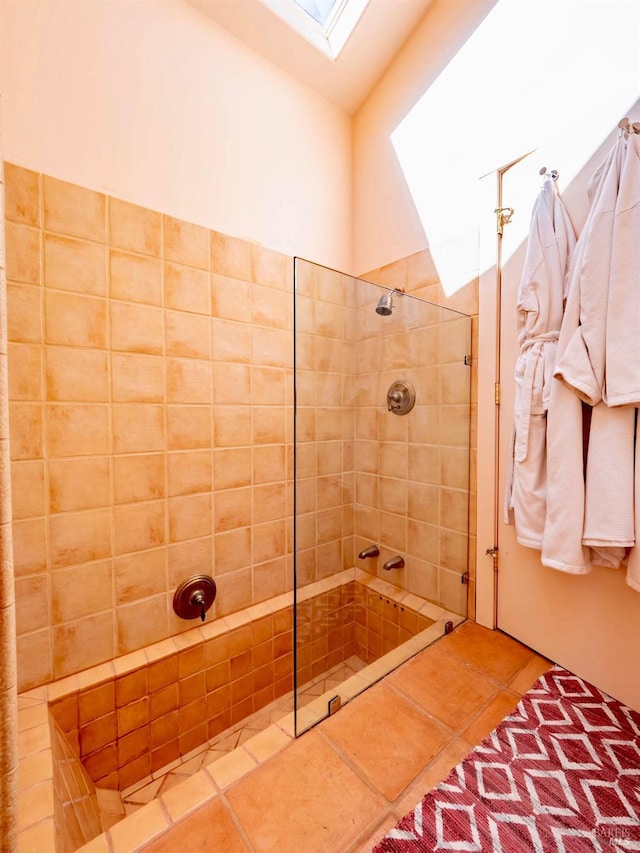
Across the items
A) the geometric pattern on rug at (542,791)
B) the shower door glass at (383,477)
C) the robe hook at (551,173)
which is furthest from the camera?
the shower door glass at (383,477)

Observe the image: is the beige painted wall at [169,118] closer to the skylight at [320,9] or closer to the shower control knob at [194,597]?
the skylight at [320,9]

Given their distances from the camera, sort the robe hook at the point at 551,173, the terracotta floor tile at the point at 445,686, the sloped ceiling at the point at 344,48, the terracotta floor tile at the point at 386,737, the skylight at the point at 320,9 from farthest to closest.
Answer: the skylight at the point at 320,9 → the sloped ceiling at the point at 344,48 → the robe hook at the point at 551,173 → the terracotta floor tile at the point at 445,686 → the terracotta floor tile at the point at 386,737

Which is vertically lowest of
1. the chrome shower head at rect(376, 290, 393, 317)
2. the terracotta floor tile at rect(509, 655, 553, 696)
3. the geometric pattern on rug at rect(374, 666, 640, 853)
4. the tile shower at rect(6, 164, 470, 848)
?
the terracotta floor tile at rect(509, 655, 553, 696)

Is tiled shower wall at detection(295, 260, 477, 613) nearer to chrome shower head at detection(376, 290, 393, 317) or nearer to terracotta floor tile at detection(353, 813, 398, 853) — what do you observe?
chrome shower head at detection(376, 290, 393, 317)

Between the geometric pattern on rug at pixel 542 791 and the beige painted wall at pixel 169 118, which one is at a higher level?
the beige painted wall at pixel 169 118

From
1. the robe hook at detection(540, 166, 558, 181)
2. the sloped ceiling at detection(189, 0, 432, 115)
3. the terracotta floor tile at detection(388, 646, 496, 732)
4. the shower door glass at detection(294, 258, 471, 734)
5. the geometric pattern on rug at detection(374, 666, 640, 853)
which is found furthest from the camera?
the sloped ceiling at detection(189, 0, 432, 115)

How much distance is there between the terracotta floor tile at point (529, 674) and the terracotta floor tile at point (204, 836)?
86cm

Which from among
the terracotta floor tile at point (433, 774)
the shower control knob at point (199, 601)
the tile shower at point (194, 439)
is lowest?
the terracotta floor tile at point (433, 774)

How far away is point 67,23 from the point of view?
106 cm

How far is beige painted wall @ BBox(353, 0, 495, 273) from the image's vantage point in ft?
4.65

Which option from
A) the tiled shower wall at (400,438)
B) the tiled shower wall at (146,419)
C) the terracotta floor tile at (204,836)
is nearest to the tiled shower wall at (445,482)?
the tiled shower wall at (400,438)

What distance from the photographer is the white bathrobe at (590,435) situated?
3.07 ft

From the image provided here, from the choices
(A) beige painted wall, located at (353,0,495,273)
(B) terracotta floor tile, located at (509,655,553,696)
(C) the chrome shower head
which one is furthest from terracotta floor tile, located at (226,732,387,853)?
(A) beige painted wall, located at (353,0,495,273)

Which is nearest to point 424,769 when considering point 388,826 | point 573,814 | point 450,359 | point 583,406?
point 388,826
